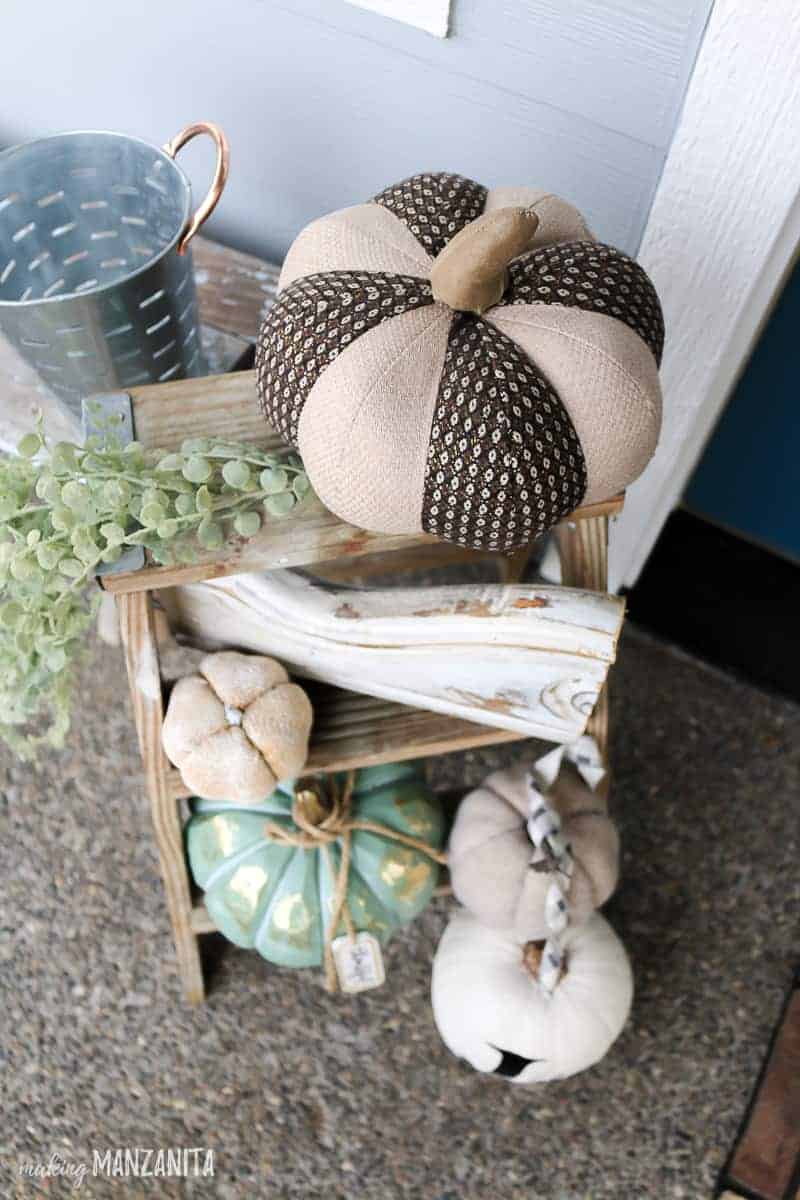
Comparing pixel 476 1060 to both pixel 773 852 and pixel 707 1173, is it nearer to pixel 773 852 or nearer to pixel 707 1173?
pixel 707 1173

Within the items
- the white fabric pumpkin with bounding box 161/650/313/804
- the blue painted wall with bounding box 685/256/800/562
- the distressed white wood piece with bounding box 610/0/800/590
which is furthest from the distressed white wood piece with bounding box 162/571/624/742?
the blue painted wall with bounding box 685/256/800/562

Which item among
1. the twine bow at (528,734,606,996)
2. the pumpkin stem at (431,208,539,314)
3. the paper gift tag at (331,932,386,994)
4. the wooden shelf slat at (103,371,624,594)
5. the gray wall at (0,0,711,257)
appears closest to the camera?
the pumpkin stem at (431,208,539,314)

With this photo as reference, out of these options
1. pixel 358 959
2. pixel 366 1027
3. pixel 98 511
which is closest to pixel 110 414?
pixel 98 511

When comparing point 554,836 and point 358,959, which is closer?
Result: point 554,836

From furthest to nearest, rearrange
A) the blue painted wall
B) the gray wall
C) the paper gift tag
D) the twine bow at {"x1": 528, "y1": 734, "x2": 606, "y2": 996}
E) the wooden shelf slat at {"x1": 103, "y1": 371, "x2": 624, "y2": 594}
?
the blue painted wall < the paper gift tag < the twine bow at {"x1": 528, "y1": 734, "x2": 606, "y2": 996} < the gray wall < the wooden shelf slat at {"x1": 103, "y1": 371, "x2": 624, "y2": 594}

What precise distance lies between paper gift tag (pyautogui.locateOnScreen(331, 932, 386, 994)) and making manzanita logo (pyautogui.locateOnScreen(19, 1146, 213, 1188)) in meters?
0.27

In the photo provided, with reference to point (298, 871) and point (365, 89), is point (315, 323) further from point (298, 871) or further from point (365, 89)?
point (298, 871)

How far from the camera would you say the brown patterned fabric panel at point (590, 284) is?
0.66 meters

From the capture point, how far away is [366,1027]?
1195 mm

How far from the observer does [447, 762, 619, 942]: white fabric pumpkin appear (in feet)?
3.19

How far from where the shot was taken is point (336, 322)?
0.64 m

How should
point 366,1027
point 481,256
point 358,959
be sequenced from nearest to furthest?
point 481,256 → point 358,959 → point 366,1027

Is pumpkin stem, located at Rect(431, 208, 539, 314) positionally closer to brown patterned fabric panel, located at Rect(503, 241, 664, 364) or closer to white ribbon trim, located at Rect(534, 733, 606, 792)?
brown patterned fabric panel, located at Rect(503, 241, 664, 364)

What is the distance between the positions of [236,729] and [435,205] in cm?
42
